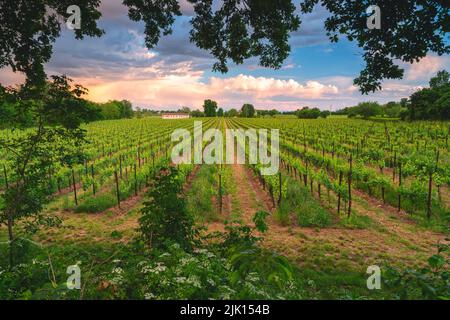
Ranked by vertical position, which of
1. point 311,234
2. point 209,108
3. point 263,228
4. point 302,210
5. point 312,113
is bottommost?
point 311,234

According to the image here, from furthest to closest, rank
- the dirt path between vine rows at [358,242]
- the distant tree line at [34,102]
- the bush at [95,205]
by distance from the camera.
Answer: the bush at [95,205], the dirt path between vine rows at [358,242], the distant tree line at [34,102]

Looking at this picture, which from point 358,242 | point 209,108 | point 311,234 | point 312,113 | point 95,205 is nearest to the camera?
point 358,242

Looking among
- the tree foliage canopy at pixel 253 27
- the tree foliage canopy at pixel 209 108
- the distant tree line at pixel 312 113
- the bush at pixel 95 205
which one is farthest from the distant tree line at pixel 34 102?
the tree foliage canopy at pixel 209 108

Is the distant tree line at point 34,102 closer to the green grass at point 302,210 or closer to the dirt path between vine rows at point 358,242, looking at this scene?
the dirt path between vine rows at point 358,242

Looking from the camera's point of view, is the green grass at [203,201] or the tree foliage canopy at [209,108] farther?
the tree foliage canopy at [209,108]

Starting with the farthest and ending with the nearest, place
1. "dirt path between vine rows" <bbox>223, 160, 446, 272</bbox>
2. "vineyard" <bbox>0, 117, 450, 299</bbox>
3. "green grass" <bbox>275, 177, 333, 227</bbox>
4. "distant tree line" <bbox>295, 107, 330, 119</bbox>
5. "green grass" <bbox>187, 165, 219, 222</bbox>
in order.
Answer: "distant tree line" <bbox>295, 107, 330, 119</bbox>, "green grass" <bbox>187, 165, 219, 222</bbox>, "green grass" <bbox>275, 177, 333, 227</bbox>, "dirt path between vine rows" <bbox>223, 160, 446, 272</bbox>, "vineyard" <bbox>0, 117, 450, 299</bbox>

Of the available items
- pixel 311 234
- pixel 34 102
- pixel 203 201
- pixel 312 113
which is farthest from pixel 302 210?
pixel 312 113

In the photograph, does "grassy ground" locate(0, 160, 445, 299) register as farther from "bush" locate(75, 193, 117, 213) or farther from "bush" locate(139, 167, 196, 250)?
"bush" locate(139, 167, 196, 250)

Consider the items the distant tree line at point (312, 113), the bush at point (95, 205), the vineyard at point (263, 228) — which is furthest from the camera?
the distant tree line at point (312, 113)

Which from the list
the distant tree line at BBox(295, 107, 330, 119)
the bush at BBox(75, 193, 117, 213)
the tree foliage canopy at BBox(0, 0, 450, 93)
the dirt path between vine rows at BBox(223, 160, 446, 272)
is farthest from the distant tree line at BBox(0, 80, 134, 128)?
the distant tree line at BBox(295, 107, 330, 119)

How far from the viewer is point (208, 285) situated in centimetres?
368

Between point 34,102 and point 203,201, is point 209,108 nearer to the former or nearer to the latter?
point 203,201

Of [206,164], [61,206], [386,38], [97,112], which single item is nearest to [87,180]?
[61,206]
